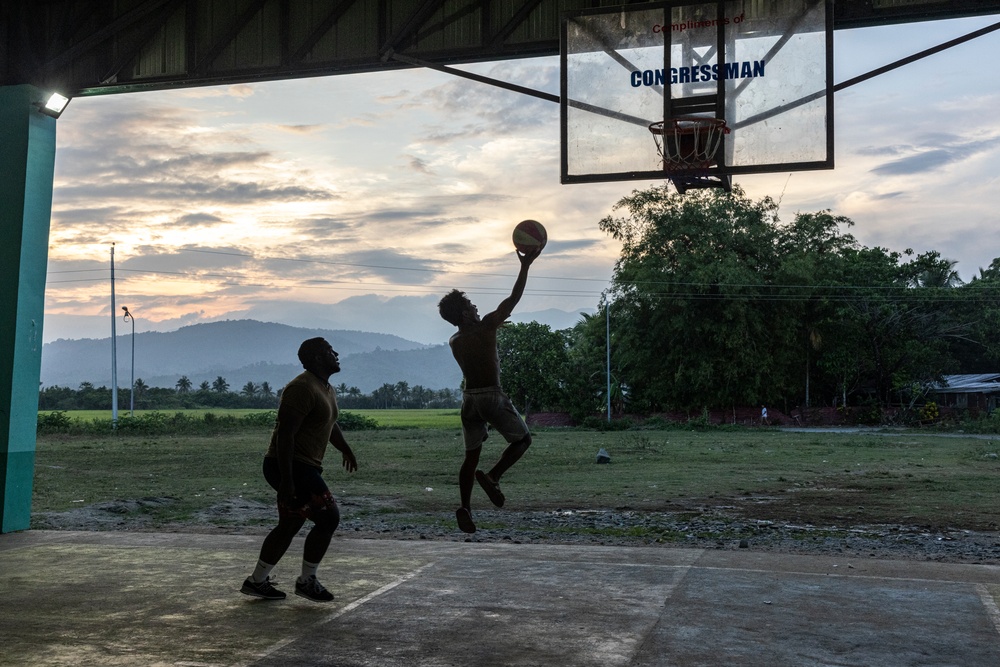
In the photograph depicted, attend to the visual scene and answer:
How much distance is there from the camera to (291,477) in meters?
7.29

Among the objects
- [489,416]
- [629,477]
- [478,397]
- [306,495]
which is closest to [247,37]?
[478,397]

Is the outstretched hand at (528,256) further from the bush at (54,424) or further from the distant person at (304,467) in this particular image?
the bush at (54,424)

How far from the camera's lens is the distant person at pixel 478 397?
8.28 m

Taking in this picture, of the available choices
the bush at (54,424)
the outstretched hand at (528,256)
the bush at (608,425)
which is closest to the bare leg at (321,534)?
the outstretched hand at (528,256)

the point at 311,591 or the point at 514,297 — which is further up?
the point at 514,297

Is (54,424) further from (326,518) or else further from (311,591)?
(326,518)

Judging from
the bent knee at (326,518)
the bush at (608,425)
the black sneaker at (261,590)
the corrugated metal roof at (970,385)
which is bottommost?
the bush at (608,425)

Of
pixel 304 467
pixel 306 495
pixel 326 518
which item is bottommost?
pixel 326 518

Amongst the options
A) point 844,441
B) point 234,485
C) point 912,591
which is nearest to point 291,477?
point 912,591

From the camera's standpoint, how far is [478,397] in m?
8.45

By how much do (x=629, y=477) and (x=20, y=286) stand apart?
44.4 ft

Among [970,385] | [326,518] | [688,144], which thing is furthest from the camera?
[970,385]

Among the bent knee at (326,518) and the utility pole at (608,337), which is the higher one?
the utility pole at (608,337)

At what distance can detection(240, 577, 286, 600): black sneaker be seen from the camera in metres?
7.70
